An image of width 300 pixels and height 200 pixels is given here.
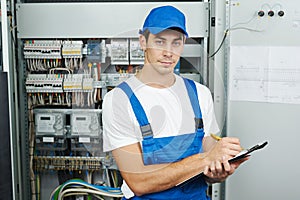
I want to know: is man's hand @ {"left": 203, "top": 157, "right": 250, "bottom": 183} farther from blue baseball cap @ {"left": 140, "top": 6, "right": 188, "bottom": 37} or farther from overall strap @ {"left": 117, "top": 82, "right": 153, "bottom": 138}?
blue baseball cap @ {"left": 140, "top": 6, "right": 188, "bottom": 37}

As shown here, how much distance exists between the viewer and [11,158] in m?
2.16

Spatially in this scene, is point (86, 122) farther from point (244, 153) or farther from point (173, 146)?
point (244, 153)

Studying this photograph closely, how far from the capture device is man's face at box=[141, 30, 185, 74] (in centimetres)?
135

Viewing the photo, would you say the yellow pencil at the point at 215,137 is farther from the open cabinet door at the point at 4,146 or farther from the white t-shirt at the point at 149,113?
the open cabinet door at the point at 4,146

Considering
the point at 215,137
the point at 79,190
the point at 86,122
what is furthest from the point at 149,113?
the point at 79,190

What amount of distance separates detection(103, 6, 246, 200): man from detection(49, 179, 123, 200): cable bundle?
945 mm

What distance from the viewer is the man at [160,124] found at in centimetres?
136

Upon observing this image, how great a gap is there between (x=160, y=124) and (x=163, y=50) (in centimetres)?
28

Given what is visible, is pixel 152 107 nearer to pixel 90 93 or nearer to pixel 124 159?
pixel 124 159

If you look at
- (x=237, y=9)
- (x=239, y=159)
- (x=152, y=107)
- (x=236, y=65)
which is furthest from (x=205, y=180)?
(x=237, y=9)

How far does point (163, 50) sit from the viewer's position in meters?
1.35

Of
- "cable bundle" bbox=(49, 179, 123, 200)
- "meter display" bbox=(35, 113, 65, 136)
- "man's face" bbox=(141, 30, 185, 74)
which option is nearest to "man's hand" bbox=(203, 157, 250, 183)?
"man's face" bbox=(141, 30, 185, 74)

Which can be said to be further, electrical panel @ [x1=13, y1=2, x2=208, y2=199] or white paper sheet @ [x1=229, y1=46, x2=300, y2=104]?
electrical panel @ [x1=13, y1=2, x2=208, y2=199]

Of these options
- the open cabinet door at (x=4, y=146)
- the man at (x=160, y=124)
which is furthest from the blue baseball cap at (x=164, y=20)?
the open cabinet door at (x=4, y=146)
